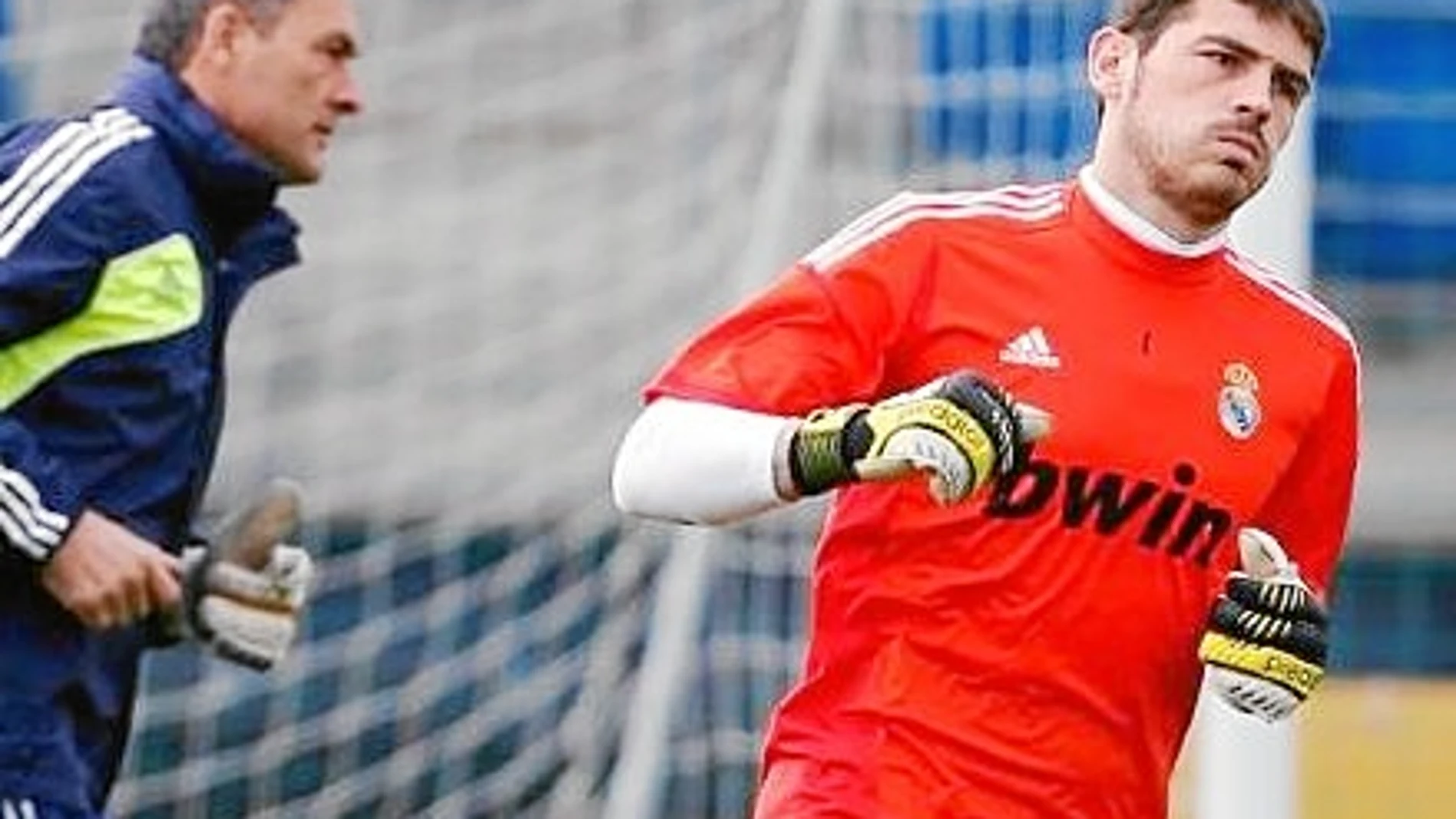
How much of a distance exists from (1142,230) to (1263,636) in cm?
52

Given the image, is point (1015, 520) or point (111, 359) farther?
point (111, 359)

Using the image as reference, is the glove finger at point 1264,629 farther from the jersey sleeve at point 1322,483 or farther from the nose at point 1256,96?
the nose at point 1256,96

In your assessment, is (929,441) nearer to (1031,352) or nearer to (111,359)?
(1031,352)

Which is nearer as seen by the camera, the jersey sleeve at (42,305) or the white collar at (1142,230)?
the white collar at (1142,230)

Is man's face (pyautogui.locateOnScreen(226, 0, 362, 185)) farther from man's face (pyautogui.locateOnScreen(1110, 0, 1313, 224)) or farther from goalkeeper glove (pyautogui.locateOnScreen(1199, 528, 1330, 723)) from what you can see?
goalkeeper glove (pyautogui.locateOnScreen(1199, 528, 1330, 723))

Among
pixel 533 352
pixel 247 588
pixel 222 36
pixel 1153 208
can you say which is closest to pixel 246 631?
pixel 247 588

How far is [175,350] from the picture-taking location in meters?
5.40

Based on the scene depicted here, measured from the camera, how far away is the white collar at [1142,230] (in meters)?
4.98

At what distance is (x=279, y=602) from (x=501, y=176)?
180 inches

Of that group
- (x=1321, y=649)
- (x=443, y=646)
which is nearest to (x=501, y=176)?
(x=443, y=646)

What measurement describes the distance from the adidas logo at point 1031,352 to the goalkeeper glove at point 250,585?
3.61 ft

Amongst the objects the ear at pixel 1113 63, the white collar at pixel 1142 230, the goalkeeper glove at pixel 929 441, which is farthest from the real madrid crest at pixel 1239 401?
the goalkeeper glove at pixel 929 441

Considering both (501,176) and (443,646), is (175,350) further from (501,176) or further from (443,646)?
(501,176)

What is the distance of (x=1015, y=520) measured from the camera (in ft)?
15.9
